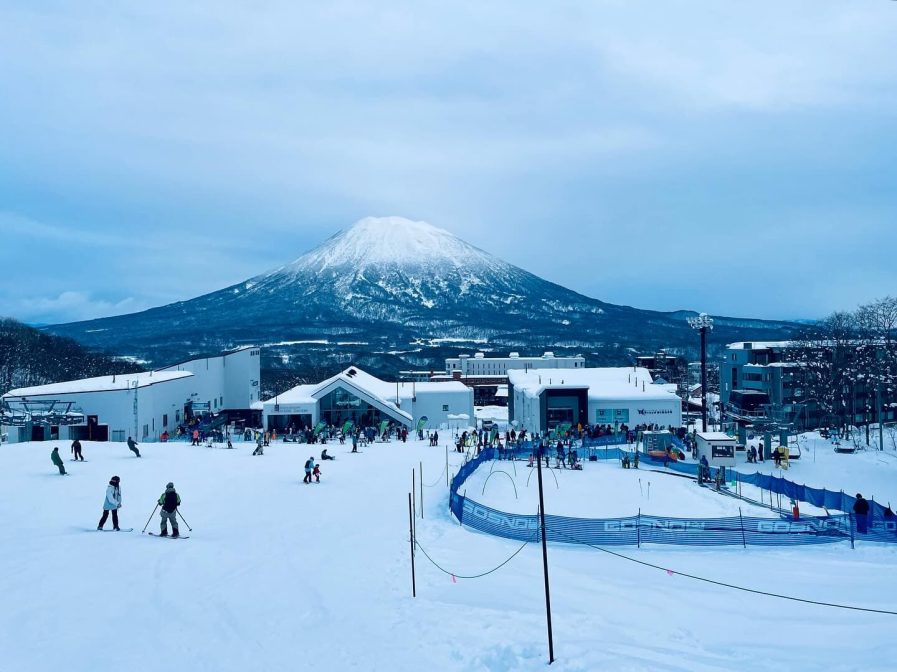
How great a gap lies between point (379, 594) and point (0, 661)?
4.99 m

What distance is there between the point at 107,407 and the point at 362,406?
585 inches

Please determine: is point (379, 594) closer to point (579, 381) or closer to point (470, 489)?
point (470, 489)

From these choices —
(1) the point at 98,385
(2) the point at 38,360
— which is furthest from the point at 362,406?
(2) the point at 38,360

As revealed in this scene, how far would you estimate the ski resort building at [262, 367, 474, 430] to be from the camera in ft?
143

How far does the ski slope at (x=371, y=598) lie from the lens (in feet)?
28.1

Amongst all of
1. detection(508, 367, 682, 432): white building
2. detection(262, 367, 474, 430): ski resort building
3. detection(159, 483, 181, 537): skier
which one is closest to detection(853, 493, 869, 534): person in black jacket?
detection(159, 483, 181, 537): skier

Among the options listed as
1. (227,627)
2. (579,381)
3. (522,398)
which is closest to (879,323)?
(579,381)

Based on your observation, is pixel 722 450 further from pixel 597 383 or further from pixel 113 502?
pixel 113 502

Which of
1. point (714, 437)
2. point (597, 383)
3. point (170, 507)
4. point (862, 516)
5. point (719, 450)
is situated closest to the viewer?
point (170, 507)

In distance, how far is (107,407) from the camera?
36.6 m

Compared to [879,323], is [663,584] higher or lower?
lower

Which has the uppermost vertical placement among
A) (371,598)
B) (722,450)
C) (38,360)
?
(38,360)

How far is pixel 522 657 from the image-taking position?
8.49m

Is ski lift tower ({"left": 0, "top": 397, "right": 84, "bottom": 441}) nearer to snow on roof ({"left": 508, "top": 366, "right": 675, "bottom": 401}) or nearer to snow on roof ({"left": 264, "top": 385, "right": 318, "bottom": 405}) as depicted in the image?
snow on roof ({"left": 264, "top": 385, "right": 318, "bottom": 405})
